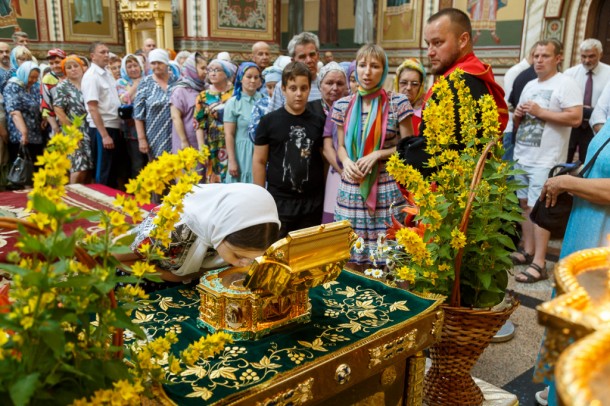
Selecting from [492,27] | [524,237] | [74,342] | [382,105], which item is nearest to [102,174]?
[382,105]

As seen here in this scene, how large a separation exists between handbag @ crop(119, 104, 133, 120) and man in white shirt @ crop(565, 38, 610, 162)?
4.06 meters

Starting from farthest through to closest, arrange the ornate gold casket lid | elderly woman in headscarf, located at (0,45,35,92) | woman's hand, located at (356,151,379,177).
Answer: elderly woman in headscarf, located at (0,45,35,92) < woman's hand, located at (356,151,379,177) < the ornate gold casket lid

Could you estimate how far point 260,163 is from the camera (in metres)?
3.21

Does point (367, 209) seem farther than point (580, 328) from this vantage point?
Yes

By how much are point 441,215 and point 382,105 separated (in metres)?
1.41

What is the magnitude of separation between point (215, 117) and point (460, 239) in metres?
2.94

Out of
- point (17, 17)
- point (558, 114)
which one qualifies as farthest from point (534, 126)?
→ point (17, 17)

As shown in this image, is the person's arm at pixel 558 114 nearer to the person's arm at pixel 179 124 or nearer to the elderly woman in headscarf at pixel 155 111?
the person's arm at pixel 179 124

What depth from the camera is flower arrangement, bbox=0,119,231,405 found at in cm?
75

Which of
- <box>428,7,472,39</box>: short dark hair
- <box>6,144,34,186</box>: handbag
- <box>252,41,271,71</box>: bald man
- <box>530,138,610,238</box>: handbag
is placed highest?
<box>428,7,472,39</box>: short dark hair

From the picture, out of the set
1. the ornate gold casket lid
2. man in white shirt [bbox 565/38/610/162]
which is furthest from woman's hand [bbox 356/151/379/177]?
man in white shirt [bbox 565/38/610/162]

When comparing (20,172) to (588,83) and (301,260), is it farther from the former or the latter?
(588,83)

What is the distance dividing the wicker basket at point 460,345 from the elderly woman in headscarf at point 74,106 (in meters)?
4.31

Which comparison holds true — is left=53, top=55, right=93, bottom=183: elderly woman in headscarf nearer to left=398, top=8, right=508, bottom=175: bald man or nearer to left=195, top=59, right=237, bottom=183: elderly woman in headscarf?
left=195, top=59, right=237, bottom=183: elderly woman in headscarf
